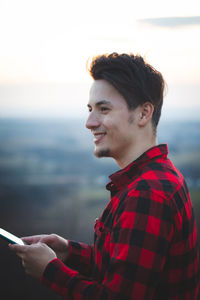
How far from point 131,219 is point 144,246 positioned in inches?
2.7

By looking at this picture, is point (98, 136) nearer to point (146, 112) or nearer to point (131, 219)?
point (146, 112)

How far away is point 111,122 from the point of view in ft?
3.59

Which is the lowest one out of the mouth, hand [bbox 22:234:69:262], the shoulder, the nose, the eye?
hand [bbox 22:234:69:262]

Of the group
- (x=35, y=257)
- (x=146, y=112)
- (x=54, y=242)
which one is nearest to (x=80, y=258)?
(x=54, y=242)

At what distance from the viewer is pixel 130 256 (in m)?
0.83

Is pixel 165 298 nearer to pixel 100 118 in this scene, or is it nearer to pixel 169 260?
pixel 169 260


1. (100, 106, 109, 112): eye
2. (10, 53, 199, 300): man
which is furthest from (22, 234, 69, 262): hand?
(100, 106, 109, 112): eye

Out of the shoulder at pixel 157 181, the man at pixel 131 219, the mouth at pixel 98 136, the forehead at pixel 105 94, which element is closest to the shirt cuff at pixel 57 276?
the man at pixel 131 219

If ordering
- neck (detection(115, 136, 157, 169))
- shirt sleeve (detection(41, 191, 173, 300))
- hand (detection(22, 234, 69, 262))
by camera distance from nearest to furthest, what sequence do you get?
shirt sleeve (detection(41, 191, 173, 300)) < neck (detection(115, 136, 157, 169)) < hand (detection(22, 234, 69, 262))

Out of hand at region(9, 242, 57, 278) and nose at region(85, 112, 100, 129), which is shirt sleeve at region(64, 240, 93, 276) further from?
nose at region(85, 112, 100, 129)

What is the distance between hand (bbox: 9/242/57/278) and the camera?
0.94 metres

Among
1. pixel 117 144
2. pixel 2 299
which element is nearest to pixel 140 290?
pixel 117 144

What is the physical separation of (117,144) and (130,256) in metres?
0.37

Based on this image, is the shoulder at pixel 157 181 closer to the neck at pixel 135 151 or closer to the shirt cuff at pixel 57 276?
the neck at pixel 135 151
